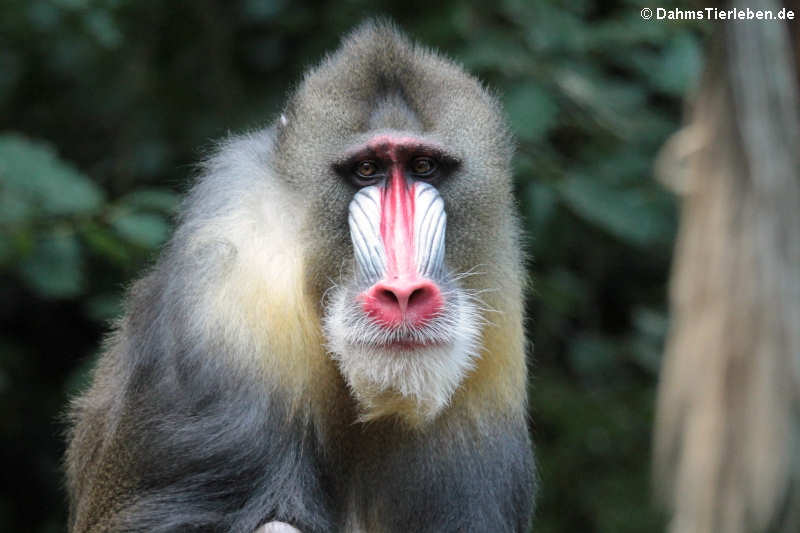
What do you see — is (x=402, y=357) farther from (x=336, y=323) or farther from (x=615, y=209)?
(x=615, y=209)

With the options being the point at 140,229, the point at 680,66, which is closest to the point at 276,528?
the point at 140,229

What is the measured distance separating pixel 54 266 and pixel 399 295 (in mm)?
2678

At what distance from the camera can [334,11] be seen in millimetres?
6641

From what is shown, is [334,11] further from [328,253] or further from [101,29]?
[328,253]

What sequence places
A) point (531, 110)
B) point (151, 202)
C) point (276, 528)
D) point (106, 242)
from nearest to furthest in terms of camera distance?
1. point (276, 528)
2. point (106, 242)
3. point (151, 202)
4. point (531, 110)

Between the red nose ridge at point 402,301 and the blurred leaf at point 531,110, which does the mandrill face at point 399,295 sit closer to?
the red nose ridge at point 402,301

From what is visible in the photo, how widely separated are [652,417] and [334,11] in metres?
2.89

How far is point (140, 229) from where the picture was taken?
5.31m

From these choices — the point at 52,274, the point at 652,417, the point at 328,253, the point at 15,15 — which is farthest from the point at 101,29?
the point at 652,417

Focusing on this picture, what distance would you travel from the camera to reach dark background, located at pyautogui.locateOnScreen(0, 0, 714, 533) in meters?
6.19

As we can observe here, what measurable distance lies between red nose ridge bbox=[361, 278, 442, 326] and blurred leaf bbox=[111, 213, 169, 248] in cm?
214

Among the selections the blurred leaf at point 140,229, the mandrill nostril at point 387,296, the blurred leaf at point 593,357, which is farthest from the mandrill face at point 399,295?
the blurred leaf at point 593,357

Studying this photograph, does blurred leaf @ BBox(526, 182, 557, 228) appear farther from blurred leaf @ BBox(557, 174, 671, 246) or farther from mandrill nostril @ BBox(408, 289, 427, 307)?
mandrill nostril @ BBox(408, 289, 427, 307)

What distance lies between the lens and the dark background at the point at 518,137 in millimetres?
6188
